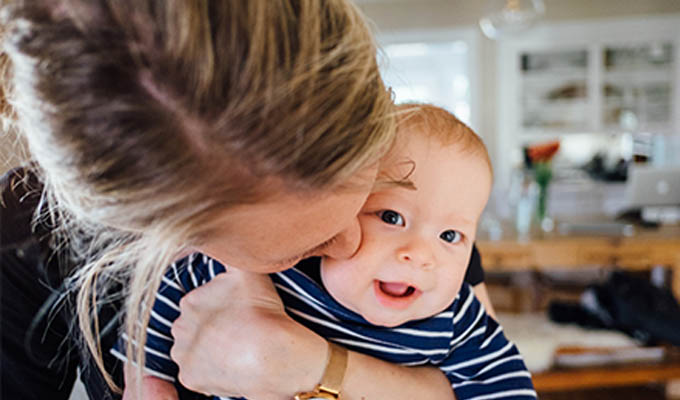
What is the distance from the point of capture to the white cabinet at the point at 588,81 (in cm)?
550

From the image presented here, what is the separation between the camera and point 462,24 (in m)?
5.66

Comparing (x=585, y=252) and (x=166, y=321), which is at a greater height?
(x=585, y=252)

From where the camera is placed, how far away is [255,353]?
67 cm

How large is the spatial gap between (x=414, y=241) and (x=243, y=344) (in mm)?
266

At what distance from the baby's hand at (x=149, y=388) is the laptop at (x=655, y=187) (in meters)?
2.97

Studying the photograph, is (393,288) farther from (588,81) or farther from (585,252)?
(588,81)

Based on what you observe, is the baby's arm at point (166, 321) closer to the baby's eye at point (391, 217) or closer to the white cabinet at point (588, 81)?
the baby's eye at point (391, 217)

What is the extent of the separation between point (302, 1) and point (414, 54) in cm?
699

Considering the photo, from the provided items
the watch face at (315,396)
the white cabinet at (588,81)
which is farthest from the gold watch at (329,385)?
the white cabinet at (588,81)

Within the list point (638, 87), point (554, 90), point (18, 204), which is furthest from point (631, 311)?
point (638, 87)

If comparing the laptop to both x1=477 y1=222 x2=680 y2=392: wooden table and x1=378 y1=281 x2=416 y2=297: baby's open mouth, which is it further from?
x1=378 y1=281 x2=416 y2=297: baby's open mouth

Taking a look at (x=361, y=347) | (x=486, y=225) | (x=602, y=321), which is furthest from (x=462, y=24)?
(x=361, y=347)

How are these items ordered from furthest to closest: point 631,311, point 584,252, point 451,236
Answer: point 584,252, point 631,311, point 451,236

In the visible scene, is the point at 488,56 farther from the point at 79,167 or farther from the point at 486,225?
the point at 79,167
